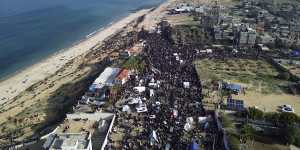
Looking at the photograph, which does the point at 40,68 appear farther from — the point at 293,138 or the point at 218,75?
the point at 293,138

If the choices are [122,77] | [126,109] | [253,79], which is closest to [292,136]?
[126,109]

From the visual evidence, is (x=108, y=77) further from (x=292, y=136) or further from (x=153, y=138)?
(x=292, y=136)

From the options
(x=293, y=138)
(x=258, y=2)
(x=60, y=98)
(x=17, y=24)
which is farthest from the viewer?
(x=258, y=2)

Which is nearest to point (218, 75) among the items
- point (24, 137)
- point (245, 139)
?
point (245, 139)

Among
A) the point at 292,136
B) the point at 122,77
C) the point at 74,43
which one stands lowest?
the point at 292,136

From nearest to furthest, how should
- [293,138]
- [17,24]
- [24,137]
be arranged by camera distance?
[293,138]
[24,137]
[17,24]

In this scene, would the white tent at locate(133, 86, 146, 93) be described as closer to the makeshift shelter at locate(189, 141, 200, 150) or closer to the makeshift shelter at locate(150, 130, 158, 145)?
the makeshift shelter at locate(150, 130, 158, 145)
